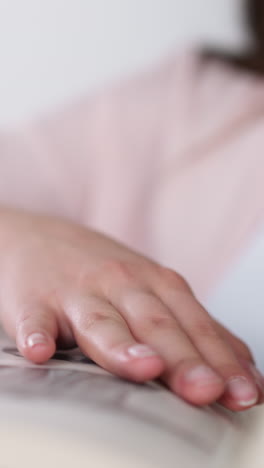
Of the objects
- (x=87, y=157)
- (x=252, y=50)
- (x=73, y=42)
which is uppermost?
(x=252, y=50)

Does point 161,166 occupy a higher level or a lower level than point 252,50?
lower

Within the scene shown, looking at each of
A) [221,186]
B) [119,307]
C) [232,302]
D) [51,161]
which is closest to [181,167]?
[221,186]

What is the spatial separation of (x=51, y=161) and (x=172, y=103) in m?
0.24

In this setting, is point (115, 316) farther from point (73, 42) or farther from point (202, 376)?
point (73, 42)

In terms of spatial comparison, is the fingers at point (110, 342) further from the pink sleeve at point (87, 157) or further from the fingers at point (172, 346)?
the pink sleeve at point (87, 157)

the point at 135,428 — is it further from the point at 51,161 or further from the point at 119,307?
the point at 51,161

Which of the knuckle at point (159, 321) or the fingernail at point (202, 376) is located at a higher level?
the fingernail at point (202, 376)

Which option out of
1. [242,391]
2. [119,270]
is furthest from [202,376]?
[119,270]

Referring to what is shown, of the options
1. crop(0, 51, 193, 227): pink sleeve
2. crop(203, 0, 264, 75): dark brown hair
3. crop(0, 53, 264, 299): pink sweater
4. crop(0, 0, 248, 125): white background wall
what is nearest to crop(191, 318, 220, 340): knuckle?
crop(0, 53, 264, 299): pink sweater

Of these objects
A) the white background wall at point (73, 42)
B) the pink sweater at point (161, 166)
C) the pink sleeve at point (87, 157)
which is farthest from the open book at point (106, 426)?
the white background wall at point (73, 42)

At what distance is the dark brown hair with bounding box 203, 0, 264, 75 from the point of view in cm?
106

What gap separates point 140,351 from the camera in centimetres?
31

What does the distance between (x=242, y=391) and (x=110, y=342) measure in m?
0.08

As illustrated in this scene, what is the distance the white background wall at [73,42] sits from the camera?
1292mm
